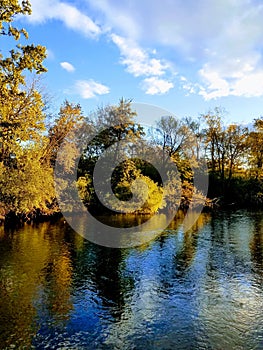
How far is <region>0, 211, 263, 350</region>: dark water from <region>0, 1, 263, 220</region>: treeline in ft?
22.6

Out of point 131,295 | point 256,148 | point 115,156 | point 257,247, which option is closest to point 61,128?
point 115,156

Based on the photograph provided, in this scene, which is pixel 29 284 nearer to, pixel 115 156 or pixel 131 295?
pixel 131 295

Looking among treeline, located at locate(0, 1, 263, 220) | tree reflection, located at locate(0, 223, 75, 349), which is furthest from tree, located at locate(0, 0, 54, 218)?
tree reflection, located at locate(0, 223, 75, 349)

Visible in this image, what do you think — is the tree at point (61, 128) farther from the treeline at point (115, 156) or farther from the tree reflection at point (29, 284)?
the tree reflection at point (29, 284)

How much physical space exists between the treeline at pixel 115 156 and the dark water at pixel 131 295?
6.89 metres

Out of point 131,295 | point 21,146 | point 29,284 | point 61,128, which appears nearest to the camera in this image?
point 131,295

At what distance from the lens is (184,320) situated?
908cm

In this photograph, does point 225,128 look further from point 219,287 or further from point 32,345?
point 32,345

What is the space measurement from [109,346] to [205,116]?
46683 mm

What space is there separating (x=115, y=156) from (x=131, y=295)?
25.9 meters

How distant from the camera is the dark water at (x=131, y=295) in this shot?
319 inches

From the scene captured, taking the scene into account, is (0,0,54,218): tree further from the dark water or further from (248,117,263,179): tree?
(248,117,263,179): tree

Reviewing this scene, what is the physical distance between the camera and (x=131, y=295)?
11.0m

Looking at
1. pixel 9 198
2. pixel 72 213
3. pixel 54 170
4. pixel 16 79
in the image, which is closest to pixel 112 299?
pixel 16 79
